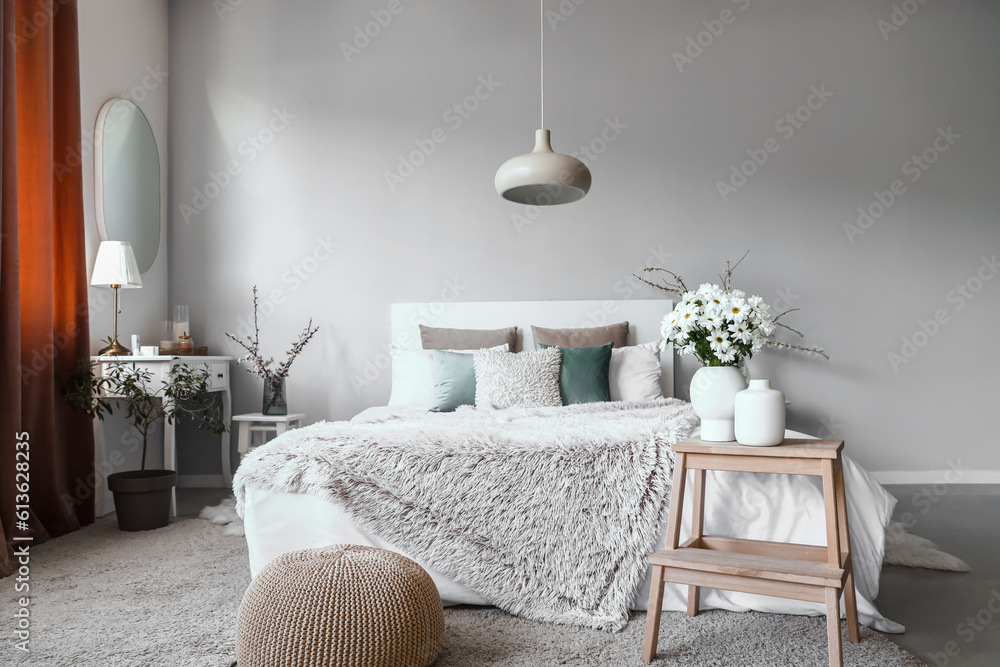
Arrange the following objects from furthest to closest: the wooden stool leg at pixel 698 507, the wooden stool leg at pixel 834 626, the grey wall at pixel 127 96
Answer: the grey wall at pixel 127 96
the wooden stool leg at pixel 698 507
the wooden stool leg at pixel 834 626

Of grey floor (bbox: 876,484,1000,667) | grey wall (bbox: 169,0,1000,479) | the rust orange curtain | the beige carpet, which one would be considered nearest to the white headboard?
grey wall (bbox: 169,0,1000,479)

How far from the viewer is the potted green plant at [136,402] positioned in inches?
124

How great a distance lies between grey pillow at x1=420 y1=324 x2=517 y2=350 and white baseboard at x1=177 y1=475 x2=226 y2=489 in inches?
61.0

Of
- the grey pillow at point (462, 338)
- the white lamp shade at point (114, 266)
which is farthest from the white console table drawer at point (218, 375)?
the grey pillow at point (462, 338)

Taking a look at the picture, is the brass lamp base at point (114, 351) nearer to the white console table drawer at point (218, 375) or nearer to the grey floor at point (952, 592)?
the white console table drawer at point (218, 375)

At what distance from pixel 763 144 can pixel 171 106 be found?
3.72m

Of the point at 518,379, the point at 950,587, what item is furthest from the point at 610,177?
the point at 950,587

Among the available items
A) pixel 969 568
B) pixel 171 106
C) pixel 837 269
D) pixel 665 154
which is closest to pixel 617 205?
pixel 665 154

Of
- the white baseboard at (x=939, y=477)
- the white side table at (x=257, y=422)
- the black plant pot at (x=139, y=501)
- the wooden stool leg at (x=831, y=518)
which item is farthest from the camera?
the white baseboard at (x=939, y=477)

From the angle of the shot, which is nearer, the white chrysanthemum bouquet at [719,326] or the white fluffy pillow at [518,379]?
the white chrysanthemum bouquet at [719,326]

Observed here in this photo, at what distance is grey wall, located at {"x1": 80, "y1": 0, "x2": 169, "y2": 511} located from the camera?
360 cm

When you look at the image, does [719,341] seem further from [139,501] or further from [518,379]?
[139,501]

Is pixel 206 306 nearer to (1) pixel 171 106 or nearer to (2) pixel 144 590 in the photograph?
(1) pixel 171 106

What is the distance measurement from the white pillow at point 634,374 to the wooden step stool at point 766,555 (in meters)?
1.67
